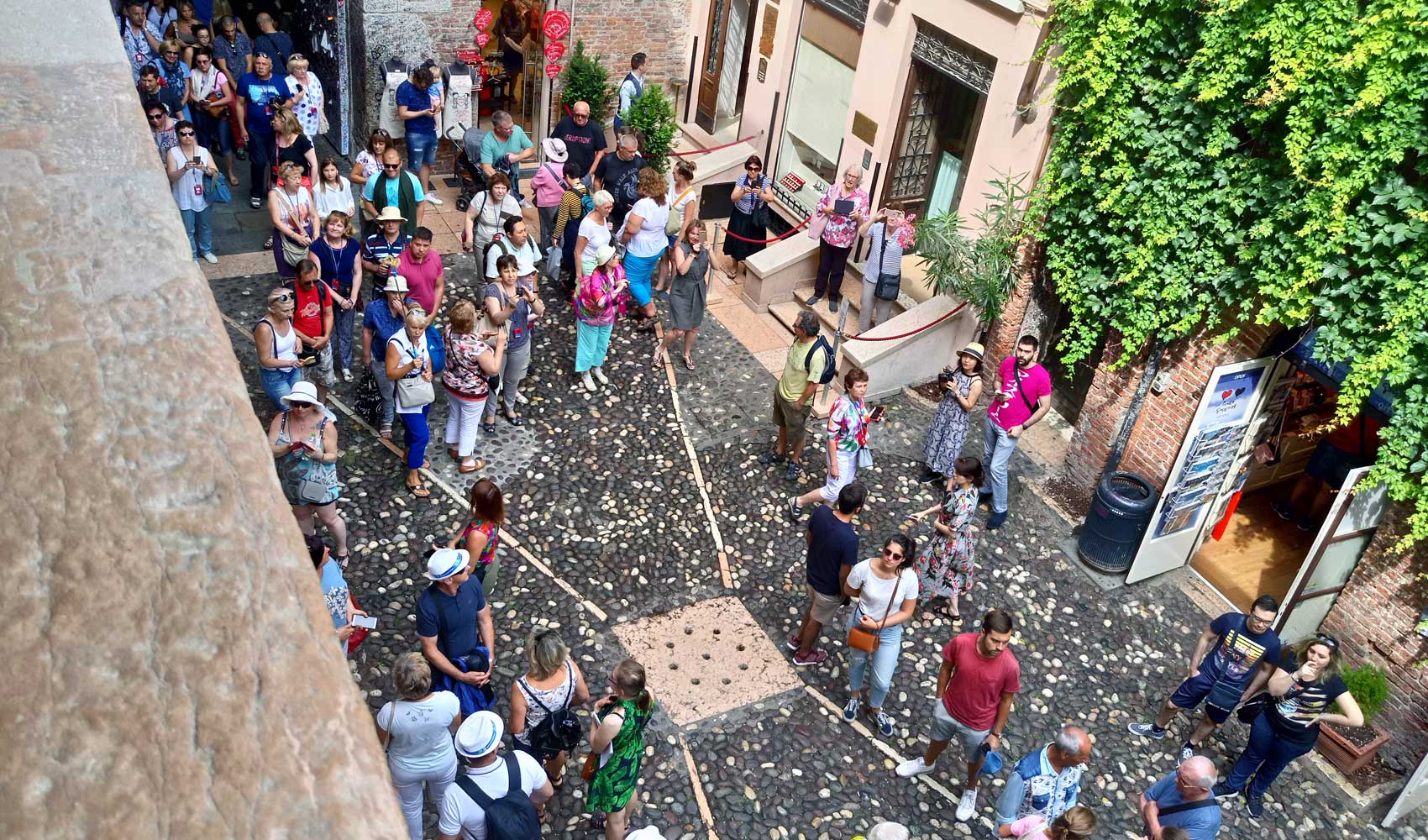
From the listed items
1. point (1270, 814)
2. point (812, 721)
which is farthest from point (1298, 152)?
point (812, 721)

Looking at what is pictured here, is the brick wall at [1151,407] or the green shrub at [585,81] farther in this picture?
the green shrub at [585,81]

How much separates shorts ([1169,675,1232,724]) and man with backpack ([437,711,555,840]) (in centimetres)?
538

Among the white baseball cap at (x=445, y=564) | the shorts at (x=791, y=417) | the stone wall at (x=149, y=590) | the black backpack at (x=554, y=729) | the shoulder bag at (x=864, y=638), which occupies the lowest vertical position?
the shorts at (x=791, y=417)

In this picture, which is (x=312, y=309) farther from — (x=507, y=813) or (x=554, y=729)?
(x=507, y=813)

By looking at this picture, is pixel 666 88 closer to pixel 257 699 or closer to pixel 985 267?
pixel 985 267

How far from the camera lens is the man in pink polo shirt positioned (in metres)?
11.1

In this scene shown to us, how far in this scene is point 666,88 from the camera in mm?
18797

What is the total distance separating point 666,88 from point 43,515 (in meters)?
18.3

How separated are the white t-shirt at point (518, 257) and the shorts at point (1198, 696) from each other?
688 cm

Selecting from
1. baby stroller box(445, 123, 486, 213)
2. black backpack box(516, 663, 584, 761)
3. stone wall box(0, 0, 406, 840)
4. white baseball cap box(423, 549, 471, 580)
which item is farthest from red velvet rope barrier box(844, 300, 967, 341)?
stone wall box(0, 0, 406, 840)

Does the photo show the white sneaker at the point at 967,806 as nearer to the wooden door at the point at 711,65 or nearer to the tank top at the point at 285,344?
the tank top at the point at 285,344

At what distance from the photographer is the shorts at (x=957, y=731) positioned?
26.1 feet

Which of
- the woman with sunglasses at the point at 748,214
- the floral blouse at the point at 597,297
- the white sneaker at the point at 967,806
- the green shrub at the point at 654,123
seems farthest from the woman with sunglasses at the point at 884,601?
the green shrub at the point at 654,123

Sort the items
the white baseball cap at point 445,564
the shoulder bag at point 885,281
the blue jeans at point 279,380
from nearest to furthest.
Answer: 1. the white baseball cap at point 445,564
2. the blue jeans at point 279,380
3. the shoulder bag at point 885,281
